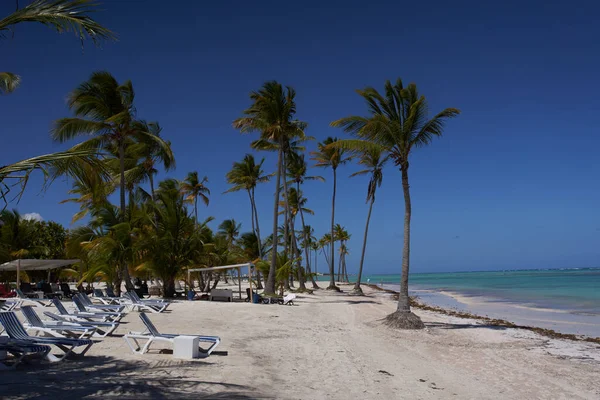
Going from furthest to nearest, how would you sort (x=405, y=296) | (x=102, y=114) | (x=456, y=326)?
(x=102, y=114) < (x=456, y=326) < (x=405, y=296)

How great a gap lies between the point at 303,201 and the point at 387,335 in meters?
32.0

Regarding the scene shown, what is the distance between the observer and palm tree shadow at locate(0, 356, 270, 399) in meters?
5.30

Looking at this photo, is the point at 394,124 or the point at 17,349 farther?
the point at 394,124

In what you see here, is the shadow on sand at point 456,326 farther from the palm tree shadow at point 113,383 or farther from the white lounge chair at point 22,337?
the white lounge chair at point 22,337

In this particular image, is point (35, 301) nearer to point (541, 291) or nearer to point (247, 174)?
point (247, 174)

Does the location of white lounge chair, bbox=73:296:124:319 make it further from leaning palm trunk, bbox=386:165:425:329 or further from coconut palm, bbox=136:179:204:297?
coconut palm, bbox=136:179:204:297

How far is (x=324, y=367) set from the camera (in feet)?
26.3

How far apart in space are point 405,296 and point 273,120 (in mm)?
13193

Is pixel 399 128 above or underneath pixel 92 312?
above

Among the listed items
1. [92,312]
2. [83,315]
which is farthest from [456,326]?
[83,315]

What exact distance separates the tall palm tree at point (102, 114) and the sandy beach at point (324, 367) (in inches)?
392

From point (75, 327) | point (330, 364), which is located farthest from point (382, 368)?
point (75, 327)

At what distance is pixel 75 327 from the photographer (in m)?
8.38

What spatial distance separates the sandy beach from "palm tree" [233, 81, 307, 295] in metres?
10.8
